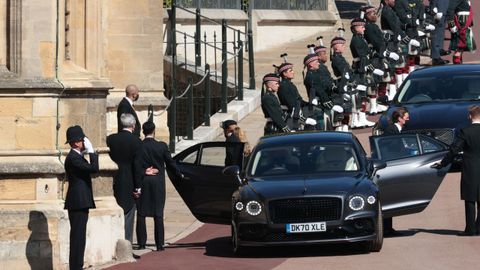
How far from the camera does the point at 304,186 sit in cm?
2427

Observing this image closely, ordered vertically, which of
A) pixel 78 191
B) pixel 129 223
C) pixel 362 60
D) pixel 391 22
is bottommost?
pixel 129 223

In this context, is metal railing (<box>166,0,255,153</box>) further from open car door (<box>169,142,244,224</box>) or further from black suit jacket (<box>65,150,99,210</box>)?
black suit jacket (<box>65,150,99,210</box>)

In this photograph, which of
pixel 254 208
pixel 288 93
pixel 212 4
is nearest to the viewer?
pixel 254 208

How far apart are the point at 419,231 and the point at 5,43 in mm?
5932

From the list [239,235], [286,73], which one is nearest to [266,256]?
[239,235]

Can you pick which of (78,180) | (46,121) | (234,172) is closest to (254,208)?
(234,172)

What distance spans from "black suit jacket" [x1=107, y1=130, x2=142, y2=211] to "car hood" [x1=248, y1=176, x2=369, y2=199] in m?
1.72

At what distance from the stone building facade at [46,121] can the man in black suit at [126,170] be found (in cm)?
22

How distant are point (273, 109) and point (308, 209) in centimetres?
797

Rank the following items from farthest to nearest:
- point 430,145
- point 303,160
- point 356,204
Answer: point 430,145 → point 303,160 → point 356,204

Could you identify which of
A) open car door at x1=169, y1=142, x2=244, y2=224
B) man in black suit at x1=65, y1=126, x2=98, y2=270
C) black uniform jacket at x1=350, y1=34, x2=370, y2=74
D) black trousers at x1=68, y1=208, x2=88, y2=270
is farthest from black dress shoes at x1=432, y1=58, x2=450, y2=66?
black trousers at x1=68, y1=208, x2=88, y2=270

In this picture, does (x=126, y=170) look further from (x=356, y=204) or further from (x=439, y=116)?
(x=439, y=116)

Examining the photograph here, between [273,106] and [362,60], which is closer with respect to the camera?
[273,106]

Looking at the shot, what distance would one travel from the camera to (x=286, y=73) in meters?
32.5
